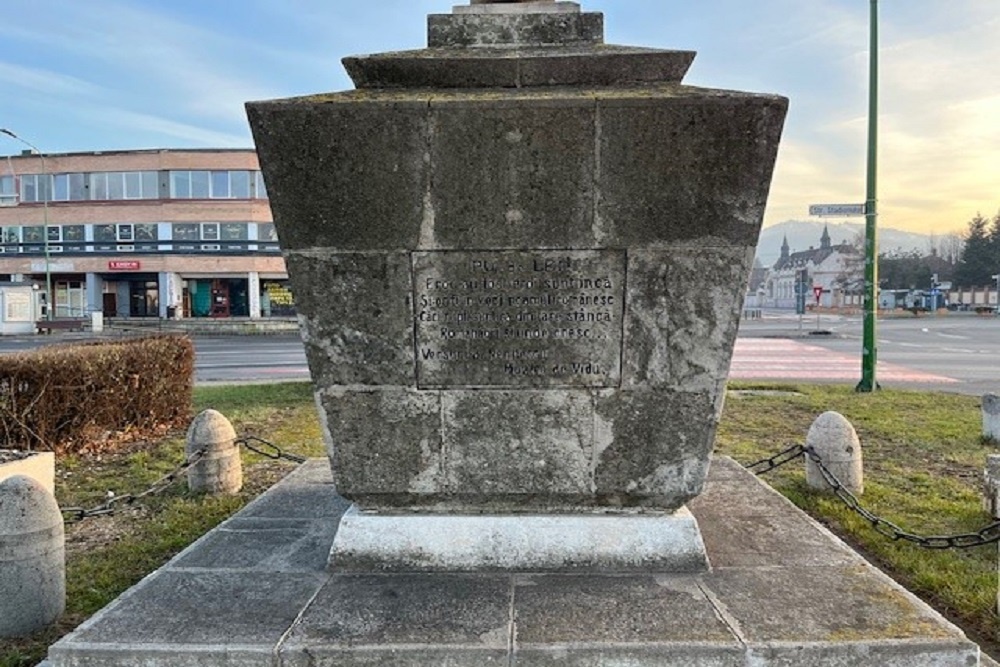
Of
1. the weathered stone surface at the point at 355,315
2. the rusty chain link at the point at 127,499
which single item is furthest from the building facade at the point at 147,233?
the weathered stone surface at the point at 355,315

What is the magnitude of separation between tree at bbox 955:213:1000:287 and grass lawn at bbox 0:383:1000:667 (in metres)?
88.5

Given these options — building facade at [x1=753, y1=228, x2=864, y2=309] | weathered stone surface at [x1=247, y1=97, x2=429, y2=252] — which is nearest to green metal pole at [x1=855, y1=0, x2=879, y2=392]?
weathered stone surface at [x1=247, y1=97, x2=429, y2=252]

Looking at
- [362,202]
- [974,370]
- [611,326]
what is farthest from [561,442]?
[974,370]

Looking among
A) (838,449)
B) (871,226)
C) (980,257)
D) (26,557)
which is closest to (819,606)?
(838,449)

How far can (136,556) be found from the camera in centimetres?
555

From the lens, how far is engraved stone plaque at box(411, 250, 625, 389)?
3.92 m

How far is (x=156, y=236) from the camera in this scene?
2080 inches

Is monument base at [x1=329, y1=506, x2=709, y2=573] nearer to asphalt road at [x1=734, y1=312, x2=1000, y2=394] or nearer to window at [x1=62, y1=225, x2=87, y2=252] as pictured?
asphalt road at [x1=734, y1=312, x2=1000, y2=394]

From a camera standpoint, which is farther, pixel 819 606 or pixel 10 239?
pixel 10 239

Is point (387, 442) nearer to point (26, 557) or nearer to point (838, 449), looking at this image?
point (26, 557)

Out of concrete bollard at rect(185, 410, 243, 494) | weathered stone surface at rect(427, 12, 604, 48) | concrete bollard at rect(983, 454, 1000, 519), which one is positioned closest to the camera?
weathered stone surface at rect(427, 12, 604, 48)

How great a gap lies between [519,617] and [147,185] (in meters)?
57.3

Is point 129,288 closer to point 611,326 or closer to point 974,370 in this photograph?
point 974,370

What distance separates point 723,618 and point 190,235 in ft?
181
